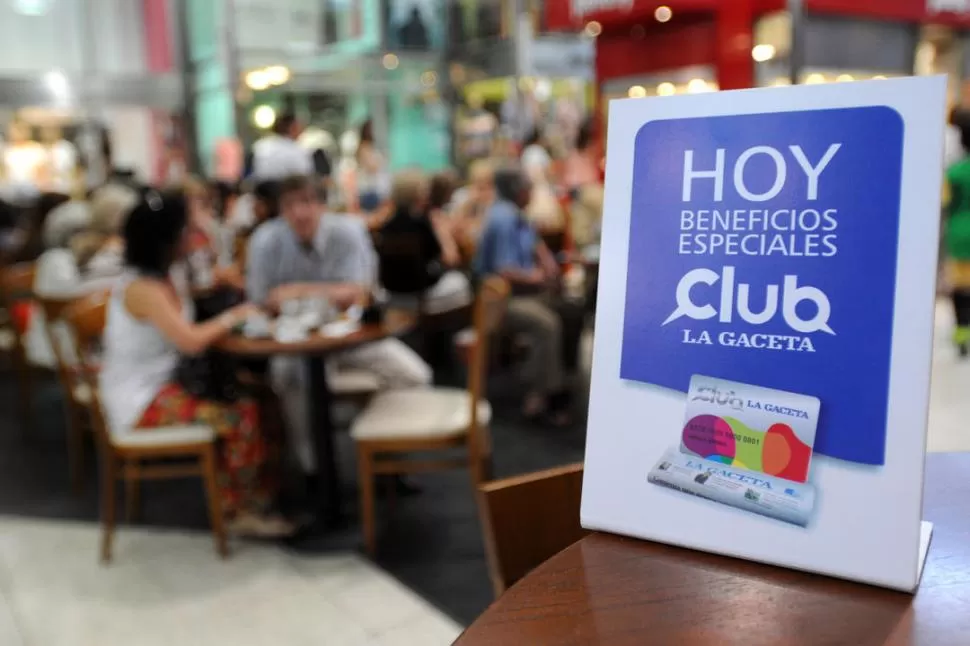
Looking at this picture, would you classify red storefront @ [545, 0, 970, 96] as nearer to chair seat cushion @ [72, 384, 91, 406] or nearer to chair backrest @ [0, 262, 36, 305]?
chair backrest @ [0, 262, 36, 305]

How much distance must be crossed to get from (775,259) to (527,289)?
4.14 m

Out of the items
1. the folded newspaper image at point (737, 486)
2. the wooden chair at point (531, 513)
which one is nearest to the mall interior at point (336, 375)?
the wooden chair at point (531, 513)

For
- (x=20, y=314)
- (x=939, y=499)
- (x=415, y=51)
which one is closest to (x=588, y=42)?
(x=415, y=51)

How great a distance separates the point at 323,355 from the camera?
3.23 m

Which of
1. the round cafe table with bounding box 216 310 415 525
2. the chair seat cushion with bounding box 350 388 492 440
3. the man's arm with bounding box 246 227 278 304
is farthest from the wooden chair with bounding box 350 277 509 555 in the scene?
the man's arm with bounding box 246 227 278 304

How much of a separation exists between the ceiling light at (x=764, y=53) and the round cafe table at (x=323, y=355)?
6069mm

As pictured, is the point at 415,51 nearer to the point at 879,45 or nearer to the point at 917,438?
the point at 879,45

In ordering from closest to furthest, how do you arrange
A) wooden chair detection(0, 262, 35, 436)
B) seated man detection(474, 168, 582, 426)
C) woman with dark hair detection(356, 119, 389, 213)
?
seated man detection(474, 168, 582, 426)
wooden chair detection(0, 262, 35, 436)
woman with dark hair detection(356, 119, 389, 213)

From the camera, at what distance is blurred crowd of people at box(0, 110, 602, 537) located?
3.31 meters

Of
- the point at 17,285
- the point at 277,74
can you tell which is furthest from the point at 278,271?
the point at 277,74

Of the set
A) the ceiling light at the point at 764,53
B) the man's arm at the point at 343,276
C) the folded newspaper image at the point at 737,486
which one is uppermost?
the ceiling light at the point at 764,53

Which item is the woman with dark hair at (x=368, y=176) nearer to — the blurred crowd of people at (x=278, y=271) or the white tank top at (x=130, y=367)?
the blurred crowd of people at (x=278, y=271)

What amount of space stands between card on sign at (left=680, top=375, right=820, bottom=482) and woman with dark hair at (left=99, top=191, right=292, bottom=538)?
2619mm

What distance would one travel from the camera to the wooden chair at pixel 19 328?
5266 mm
